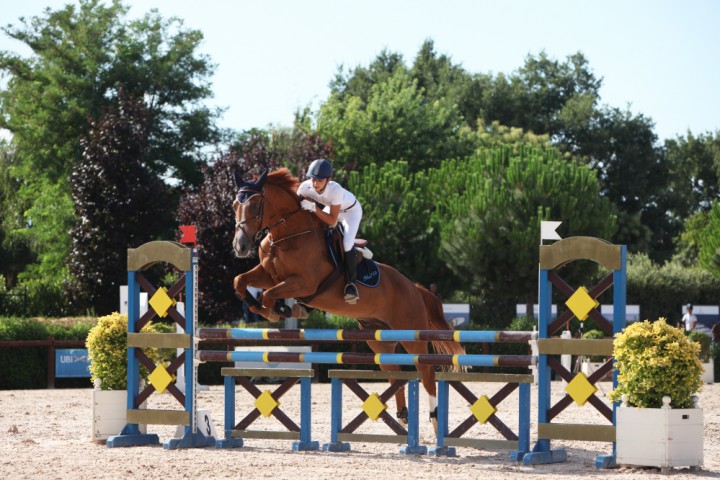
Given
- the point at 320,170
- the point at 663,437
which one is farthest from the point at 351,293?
the point at 663,437

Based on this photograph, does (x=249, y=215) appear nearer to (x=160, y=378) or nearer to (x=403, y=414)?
(x=160, y=378)

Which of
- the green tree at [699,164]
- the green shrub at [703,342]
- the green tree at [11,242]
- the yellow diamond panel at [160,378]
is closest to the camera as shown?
the yellow diamond panel at [160,378]

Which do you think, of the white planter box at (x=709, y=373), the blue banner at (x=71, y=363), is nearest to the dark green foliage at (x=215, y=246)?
the blue banner at (x=71, y=363)

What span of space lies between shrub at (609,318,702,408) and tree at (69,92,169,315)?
19.2m

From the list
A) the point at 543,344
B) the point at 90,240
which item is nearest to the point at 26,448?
the point at 543,344

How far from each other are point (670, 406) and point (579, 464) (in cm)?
94

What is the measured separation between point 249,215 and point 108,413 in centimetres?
237

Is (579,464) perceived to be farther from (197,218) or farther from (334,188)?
(197,218)

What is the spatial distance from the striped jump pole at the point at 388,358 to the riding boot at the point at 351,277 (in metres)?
0.47

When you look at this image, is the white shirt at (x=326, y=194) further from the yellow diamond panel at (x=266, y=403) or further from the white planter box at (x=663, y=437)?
the white planter box at (x=663, y=437)

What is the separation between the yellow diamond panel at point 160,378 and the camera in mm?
8258

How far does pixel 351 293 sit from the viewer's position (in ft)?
26.2

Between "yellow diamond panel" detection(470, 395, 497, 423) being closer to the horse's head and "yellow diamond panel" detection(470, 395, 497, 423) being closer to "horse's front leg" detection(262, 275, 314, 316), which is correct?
"horse's front leg" detection(262, 275, 314, 316)

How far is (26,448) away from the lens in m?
8.04
